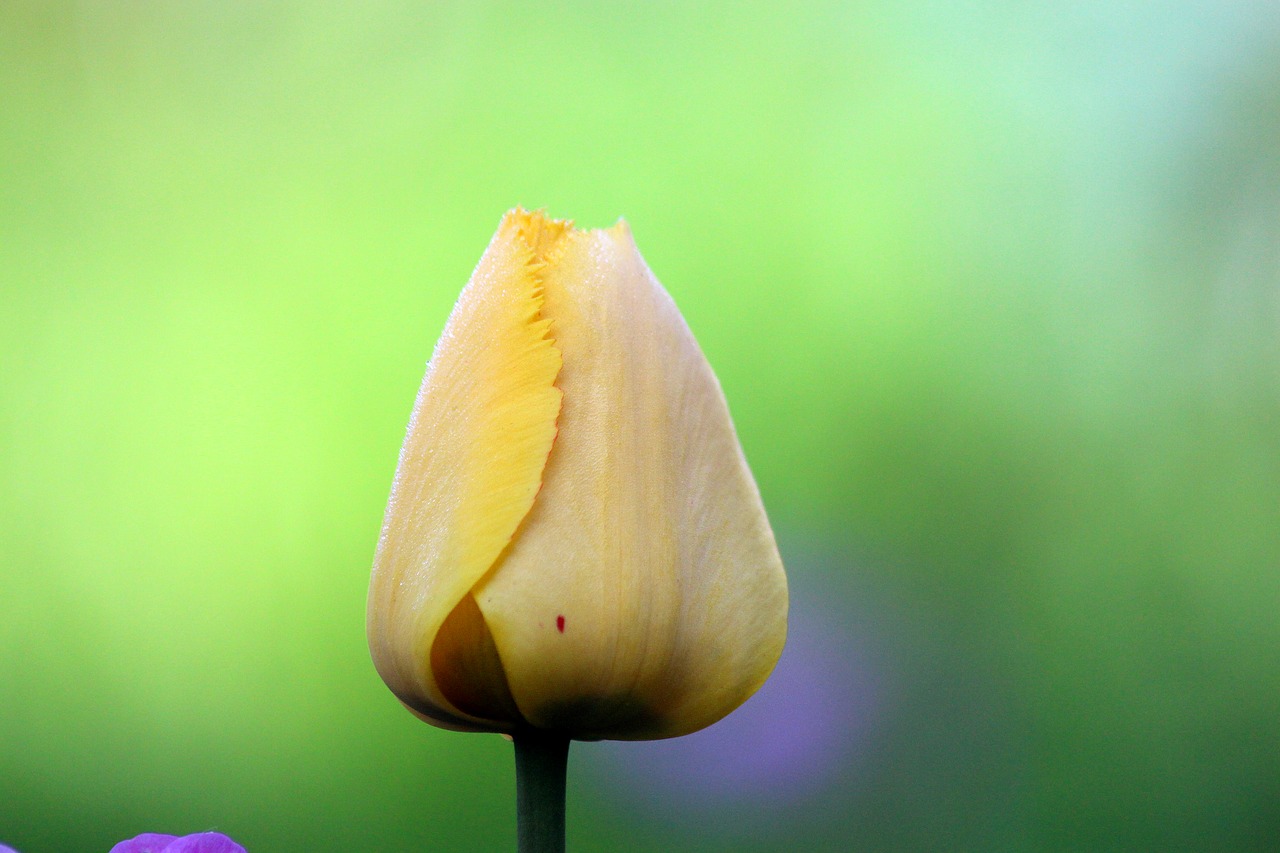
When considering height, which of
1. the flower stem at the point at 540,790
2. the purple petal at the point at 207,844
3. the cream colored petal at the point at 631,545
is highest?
the cream colored petal at the point at 631,545

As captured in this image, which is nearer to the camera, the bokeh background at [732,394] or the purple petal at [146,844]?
the purple petal at [146,844]

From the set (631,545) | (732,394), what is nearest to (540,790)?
(631,545)

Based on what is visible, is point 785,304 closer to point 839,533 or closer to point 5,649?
point 839,533

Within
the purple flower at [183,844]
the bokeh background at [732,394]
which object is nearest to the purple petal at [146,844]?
the purple flower at [183,844]

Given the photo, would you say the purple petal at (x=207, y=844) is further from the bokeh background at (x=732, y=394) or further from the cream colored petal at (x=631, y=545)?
the bokeh background at (x=732, y=394)

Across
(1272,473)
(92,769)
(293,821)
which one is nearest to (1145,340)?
(1272,473)

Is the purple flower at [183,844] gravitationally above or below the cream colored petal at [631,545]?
below

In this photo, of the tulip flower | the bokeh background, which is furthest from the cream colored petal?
the bokeh background
